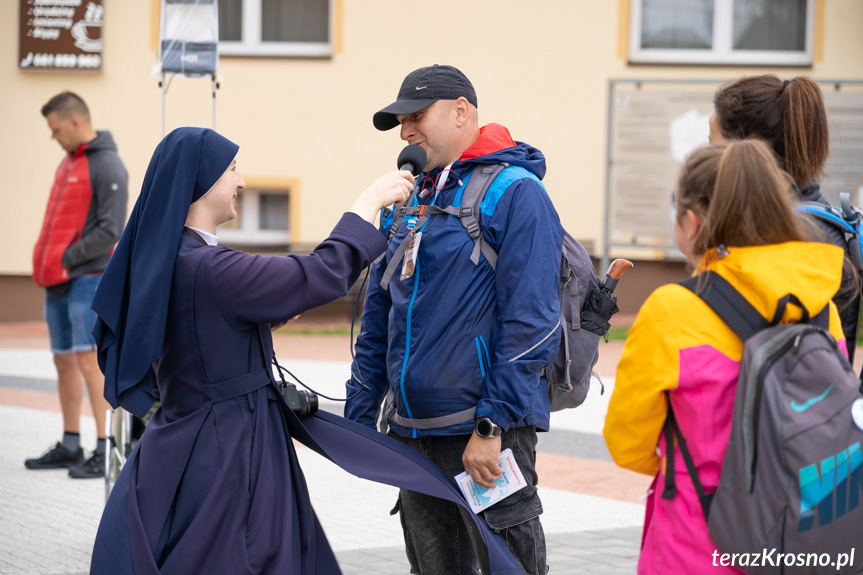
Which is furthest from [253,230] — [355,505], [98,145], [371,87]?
[355,505]

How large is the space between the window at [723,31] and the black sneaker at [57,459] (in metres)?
→ 11.2

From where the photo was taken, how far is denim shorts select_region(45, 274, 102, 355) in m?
6.89

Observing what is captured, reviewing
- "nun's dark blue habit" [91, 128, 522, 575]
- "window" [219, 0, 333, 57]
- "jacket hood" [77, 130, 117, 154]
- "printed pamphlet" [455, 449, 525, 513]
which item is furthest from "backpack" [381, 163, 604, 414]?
"window" [219, 0, 333, 57]

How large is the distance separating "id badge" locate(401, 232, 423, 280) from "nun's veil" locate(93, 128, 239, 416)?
665 mm

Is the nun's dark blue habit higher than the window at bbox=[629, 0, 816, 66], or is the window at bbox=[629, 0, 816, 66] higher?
the window at bbox=[629, 0, 816, 66]

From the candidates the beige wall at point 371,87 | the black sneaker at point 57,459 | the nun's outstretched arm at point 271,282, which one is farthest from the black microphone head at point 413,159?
the beige wall at point 371,87

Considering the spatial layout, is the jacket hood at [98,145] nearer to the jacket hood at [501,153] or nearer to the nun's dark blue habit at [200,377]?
the jacket hood at [501,153]

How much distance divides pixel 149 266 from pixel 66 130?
4.69 meters

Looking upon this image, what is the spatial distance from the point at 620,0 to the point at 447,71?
1292 cm

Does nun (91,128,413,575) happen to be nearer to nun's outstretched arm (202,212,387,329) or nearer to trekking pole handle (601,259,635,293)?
nun's outstretched arm (202,212,387,329)

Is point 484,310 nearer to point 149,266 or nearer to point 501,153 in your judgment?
point 501,153

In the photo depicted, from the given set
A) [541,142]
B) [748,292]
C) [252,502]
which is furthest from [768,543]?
[541,142]

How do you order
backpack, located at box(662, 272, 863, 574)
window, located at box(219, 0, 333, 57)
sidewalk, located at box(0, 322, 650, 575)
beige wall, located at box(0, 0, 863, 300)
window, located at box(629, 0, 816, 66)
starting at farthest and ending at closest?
window, located at box(219, 0, 333, 57) → window, located at box(629, 0, 816, 66) → beige wall, located at box(0, 0, 863, 300) → sidewalk, located at box(0, 322, 650, 575) → backpack, located at box(662, 272, 863, 574)

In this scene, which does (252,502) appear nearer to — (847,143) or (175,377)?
(175,377)
